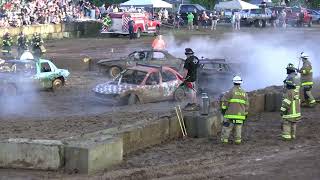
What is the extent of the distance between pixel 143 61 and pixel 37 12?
18.2m

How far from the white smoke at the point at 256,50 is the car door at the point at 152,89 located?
226 inches

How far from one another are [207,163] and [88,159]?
2.22 metres

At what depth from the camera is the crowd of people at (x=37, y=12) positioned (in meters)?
37.1

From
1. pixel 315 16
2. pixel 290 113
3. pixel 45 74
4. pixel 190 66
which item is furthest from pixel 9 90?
pixel 315 16

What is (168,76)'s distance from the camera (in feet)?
61.9

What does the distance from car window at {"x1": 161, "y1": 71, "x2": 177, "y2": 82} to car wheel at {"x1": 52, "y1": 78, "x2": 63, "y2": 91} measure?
14.3ft

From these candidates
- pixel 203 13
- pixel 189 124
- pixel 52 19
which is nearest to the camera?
pixel 189 124

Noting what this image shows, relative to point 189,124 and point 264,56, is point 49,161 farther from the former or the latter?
point 264,56

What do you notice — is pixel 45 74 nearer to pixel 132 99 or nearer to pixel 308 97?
pixel 132 99

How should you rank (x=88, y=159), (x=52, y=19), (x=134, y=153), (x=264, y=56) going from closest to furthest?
(x=88, y=159), (x=134, y=153), (x=264, y=56), (x=52, y=19)

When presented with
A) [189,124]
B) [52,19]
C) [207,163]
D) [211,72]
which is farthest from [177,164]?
[52,19]

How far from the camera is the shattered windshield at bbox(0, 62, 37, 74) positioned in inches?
766

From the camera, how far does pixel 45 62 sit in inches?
811

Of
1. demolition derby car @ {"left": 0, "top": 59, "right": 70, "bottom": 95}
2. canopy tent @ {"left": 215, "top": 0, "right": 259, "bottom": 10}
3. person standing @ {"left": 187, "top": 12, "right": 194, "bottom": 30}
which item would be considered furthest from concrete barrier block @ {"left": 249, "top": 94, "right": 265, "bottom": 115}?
canopy tent @ {"left": 215, "top": 0, "right": 259, "bottom": 10}
